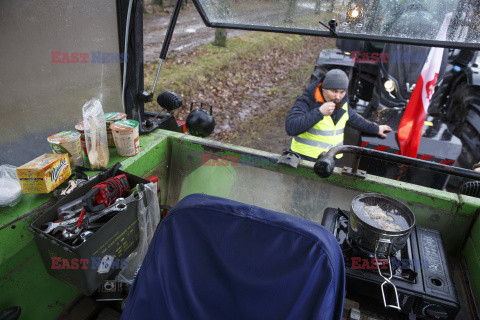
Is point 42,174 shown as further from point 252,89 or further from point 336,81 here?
Answer: point 252,89

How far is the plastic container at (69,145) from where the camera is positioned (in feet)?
6.11

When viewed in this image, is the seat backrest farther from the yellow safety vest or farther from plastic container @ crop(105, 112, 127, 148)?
the yellow safety vest

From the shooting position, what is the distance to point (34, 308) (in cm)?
168

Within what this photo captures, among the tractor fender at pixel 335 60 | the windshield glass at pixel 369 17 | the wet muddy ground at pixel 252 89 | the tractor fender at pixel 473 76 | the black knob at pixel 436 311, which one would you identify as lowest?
the wet muddy ground at pixel 252 89

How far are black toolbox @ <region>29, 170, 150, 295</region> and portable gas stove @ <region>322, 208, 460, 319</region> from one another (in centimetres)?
113

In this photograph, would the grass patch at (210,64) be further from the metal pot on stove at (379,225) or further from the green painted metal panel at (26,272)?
the metal pot on stove at (379,225)

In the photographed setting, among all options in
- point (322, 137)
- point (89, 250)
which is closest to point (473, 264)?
point (322, 137)

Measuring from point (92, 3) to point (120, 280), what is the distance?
1.71 meters

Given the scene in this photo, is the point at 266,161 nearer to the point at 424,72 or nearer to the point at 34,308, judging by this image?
the point at 34,308

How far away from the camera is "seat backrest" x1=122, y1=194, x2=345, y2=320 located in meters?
1.03

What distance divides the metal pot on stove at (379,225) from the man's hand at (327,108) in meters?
1.20

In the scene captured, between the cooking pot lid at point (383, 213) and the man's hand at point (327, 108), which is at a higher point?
the man's hand at point (327, 108)

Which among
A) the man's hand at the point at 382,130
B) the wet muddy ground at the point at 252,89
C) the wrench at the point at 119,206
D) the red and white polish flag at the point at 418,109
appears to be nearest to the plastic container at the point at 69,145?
the wrench at the point at 119,206

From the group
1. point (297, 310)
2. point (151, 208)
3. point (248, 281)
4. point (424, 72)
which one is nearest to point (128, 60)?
point (151, 208)
